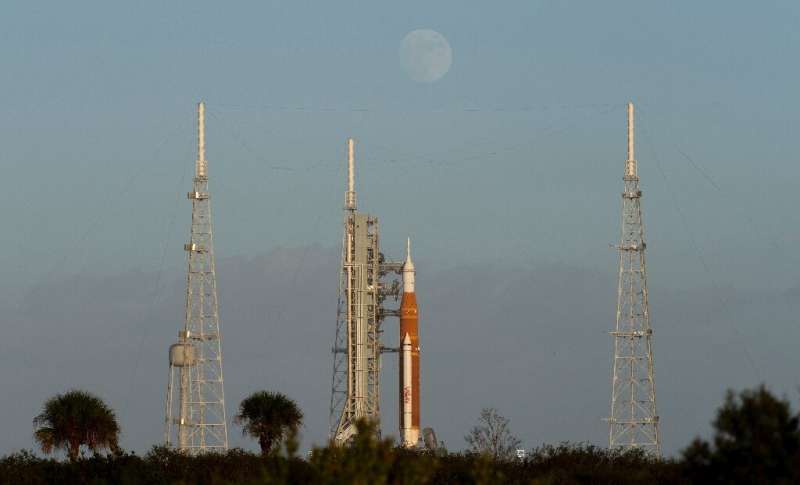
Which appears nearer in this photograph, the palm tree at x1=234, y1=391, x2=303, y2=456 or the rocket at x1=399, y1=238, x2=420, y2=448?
the palm tree at x1=234, y1=391, x2=303, y2=456

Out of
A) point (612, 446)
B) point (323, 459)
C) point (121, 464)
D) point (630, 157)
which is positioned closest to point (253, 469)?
point (121, 464)

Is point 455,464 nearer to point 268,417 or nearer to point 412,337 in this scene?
point 268,417

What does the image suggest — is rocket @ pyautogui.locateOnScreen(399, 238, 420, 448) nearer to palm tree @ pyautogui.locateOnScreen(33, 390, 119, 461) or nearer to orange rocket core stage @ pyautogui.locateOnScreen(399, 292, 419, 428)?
orange rocket core stage @ pyautogui.locateOnScreen(399, 292, 419, 428)

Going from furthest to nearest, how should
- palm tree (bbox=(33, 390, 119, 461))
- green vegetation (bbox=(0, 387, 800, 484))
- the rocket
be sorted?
the rocket, palm tree (bbox=(33, 390, 119, 461)), green vegetation (bbox=(0, 387, 800, 484))

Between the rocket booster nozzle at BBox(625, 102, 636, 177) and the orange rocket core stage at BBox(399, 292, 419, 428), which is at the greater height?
the rocket booster nozzle at BBox(625, 102, 636, 177)

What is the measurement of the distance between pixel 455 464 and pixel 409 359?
43370mm

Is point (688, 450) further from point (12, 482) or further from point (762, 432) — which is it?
point (12, 482)

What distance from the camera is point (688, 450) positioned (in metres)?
32.0

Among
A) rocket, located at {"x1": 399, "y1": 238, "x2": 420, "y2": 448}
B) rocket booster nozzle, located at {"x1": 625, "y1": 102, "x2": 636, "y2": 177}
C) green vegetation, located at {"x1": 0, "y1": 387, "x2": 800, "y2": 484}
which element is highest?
rocket booster nozzle, located at {"x1": 625, "y1": 102, "x2": 636, "y2": 177}

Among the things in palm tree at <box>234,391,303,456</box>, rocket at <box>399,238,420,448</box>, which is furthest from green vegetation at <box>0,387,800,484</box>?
rocket at <box>399,238,420,448</box>

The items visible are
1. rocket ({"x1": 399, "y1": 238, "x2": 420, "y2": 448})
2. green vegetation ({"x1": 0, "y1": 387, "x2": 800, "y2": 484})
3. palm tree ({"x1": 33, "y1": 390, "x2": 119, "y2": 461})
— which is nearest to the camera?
green vegetation ({"x1": 0, "y1": 387, "x2": 800, "y2": 484})

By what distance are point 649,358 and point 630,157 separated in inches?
456

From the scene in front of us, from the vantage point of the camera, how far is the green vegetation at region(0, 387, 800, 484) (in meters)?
28.9

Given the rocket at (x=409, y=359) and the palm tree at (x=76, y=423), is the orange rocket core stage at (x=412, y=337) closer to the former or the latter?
the rocket at (x=409, y=359)
